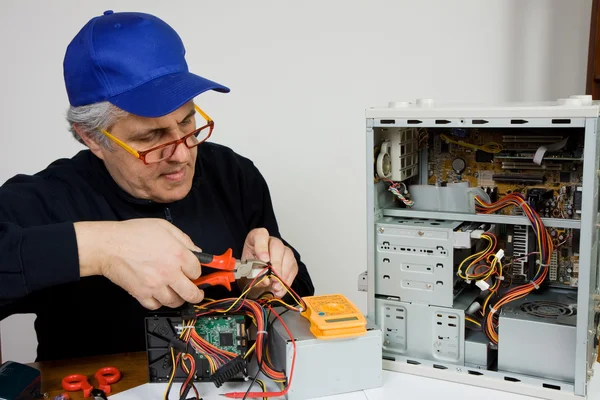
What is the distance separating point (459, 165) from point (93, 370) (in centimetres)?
87

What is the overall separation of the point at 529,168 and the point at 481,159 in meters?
0.10

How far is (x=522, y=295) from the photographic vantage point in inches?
48.4

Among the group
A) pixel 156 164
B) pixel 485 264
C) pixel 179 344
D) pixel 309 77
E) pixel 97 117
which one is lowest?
pixel 179 344

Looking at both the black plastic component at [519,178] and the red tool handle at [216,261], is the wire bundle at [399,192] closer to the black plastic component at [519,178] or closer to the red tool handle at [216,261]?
the black plastic component at [519,178]

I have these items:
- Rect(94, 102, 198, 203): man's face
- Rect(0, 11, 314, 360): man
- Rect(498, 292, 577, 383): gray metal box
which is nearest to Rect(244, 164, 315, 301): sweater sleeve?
Rect(0, 11, 314, 360): man

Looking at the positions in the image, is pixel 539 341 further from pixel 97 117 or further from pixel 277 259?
pixel 97 117

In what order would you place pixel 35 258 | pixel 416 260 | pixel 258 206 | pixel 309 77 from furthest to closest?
pixel 309 77, pixel 258 206, pixel 416 260, pixel 35 258

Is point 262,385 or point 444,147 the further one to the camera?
point 444,147

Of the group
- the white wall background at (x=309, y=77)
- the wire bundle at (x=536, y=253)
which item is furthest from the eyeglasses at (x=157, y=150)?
the white wall background at (x=309, y=77)

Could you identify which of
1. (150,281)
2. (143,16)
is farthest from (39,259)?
(143,16)

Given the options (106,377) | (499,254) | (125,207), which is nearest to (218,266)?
(106,377)

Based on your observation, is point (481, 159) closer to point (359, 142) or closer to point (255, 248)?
point (255, 248)

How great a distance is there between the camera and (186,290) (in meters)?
1.10

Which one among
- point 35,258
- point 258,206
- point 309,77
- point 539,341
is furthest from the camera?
point 309,77
